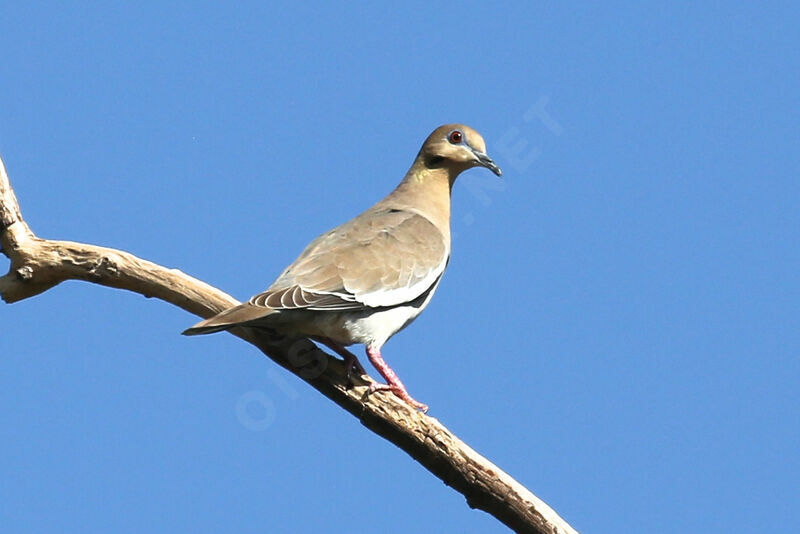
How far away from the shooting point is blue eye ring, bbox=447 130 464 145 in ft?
21.8

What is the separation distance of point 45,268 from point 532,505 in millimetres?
2987

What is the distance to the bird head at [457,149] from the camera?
21.7 ft

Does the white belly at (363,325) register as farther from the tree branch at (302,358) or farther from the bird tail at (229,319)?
the bird tail at (229,319)

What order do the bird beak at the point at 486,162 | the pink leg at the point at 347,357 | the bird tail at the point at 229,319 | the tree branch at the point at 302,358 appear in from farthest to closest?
the bird beak at the point at 486,162, the pink leg at the point at 347,357, the tree branch at the point at 302,358, the bird tail at the point at 229,319

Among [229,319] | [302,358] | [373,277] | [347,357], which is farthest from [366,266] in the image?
[229,319]

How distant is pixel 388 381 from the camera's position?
17.9 feet

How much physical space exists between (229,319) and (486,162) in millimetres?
2389

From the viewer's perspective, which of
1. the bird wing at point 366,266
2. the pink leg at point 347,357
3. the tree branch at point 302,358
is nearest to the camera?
the tree branch at point 302,358

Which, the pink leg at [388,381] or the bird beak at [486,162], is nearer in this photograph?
the pink leg at [388,381]

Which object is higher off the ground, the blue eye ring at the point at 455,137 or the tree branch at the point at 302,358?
the blue eye ring at the point at 455,137

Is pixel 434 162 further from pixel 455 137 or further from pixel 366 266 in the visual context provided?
pixel 366 266

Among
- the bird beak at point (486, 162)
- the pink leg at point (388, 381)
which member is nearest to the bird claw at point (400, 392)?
the pink leg at point (388, 381)

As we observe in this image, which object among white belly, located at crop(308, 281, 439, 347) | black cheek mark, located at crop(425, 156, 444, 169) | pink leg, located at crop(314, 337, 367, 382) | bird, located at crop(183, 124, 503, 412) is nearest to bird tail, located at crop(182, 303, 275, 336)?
bird, located at crop(183, 124, 503, 412)

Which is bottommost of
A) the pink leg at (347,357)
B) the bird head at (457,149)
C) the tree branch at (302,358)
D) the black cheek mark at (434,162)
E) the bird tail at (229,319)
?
the bird tail at (229,319)
